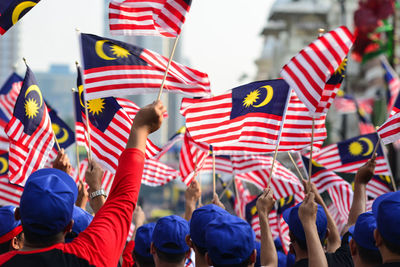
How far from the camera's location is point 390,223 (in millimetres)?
3039

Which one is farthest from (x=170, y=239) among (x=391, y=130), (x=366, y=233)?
(x=391, y=130)

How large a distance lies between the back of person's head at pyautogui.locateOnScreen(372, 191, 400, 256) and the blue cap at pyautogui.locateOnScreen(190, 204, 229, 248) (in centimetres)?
94

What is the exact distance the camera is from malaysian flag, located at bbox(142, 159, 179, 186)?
963cm

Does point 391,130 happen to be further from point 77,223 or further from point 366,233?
point 77,223

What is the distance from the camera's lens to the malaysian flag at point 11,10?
4911 mm

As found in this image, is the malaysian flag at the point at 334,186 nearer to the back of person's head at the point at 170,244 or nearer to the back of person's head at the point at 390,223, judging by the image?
the back of person's head at the point at 170,244

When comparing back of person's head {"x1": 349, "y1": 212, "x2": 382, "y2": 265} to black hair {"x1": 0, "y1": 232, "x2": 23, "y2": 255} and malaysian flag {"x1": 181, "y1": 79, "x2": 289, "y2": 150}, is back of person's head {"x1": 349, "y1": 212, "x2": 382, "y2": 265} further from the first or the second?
malaysian flag {"x1": 181, "y1": 79, "x2": 289, "y2": 150}

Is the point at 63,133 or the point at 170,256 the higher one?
the point at 63,133

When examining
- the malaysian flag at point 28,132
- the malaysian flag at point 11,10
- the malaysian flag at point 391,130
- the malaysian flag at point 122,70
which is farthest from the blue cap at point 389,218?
the malaysian flag at point 28,132

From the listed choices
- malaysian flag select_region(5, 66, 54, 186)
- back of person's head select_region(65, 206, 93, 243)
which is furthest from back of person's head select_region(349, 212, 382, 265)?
malaysian flag select_region(5, 66, 54, 186)

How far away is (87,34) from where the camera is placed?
18.6ft

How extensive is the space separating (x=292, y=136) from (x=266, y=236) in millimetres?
3337

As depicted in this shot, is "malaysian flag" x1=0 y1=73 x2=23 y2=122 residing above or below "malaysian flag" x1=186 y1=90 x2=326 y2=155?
above

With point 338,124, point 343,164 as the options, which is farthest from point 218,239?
point 338,124
